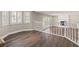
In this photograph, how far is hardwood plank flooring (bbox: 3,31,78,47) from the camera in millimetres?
2150

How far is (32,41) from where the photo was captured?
216 cm

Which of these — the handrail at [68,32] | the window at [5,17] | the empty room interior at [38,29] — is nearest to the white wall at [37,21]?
the empty room interior at [38,29]

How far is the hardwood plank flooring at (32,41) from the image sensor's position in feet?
7.06

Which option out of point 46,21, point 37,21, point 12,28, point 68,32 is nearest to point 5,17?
point 12,28

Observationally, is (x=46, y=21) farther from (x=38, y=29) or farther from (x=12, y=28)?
(x=12, y=28)

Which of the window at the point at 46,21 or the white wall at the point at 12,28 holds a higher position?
the window at the point at 46,21

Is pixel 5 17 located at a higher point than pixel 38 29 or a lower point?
higher

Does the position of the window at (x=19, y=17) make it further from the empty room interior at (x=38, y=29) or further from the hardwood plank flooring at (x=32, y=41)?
the hardwood plank flooring at (x=32, y=41)

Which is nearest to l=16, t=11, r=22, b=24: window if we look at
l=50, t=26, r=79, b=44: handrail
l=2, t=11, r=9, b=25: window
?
l=2, t=11, r=9, b=25: window

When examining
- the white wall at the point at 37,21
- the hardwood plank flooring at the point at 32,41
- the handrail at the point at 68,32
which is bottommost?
the hardwood plank flooring at the point at 32,41

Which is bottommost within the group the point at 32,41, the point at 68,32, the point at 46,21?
the point at 32,41

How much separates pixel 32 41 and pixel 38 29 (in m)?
0.21

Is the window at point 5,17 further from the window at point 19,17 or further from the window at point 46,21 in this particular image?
the window at point 46,21
